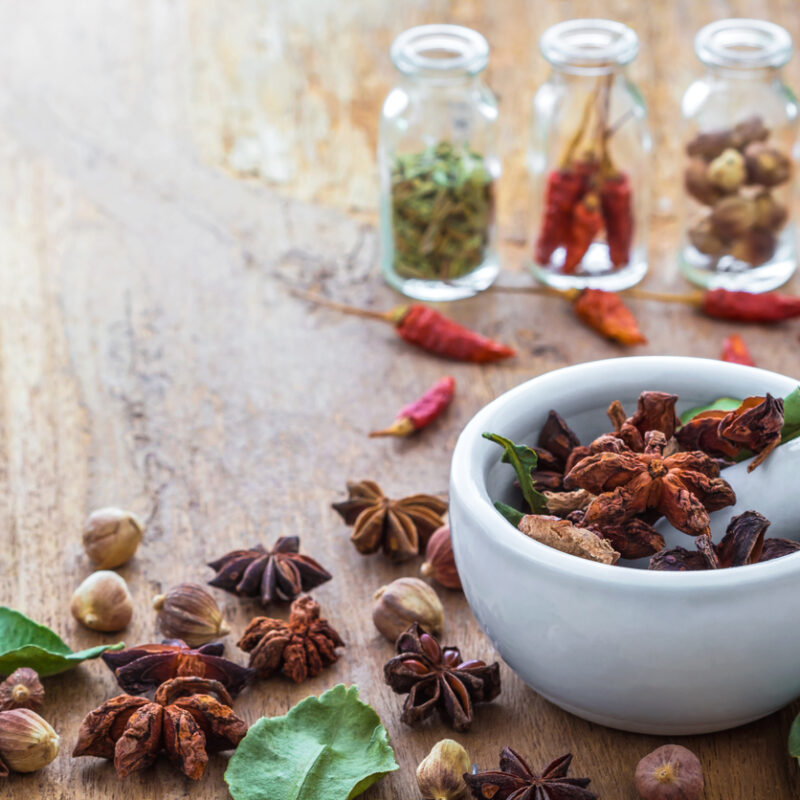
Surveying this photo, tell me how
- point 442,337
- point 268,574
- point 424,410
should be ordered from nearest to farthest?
point 268,574 < point 424,410 < point 442,337

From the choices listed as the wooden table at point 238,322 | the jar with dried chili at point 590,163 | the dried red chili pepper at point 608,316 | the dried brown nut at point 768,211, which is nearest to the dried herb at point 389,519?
the wooden table at point 238,322

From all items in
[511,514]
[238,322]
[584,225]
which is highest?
[511,514]

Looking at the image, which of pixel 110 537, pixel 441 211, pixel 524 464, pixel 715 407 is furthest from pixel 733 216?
pixel 110 537

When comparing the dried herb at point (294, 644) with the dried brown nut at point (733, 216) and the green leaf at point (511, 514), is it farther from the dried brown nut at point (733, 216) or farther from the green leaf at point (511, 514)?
the dried brown nut at point (733, 216)

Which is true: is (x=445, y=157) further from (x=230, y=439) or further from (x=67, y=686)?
(x=67, y=686)

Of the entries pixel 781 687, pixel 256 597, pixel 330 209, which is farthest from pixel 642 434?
pixel 330 209

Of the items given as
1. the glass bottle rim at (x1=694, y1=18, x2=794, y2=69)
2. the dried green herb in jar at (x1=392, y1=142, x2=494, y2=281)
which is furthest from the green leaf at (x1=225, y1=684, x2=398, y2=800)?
the glass bottle rim at (x1=694, y1=18, x2=794, y2=69)

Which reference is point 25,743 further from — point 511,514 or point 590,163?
point 590,163
